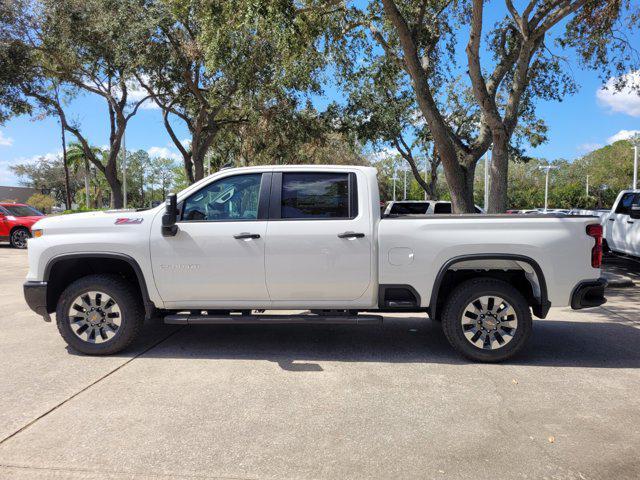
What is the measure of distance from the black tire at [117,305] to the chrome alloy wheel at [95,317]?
0.08 feet

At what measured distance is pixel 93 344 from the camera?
17.6 feet

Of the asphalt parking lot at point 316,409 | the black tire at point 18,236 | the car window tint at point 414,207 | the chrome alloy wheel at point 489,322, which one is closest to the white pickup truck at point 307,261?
the chrome alloy wheel at point 489,322

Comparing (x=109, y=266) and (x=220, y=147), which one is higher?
(x=220, y=147)

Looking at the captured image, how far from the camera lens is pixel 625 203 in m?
12.4

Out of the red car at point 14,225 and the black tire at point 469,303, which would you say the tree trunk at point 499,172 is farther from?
the red car at point 14,225

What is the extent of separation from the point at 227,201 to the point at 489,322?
2.93 m

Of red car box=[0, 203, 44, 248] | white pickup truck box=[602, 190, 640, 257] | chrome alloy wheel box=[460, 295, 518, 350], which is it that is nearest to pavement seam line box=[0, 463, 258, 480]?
chrome alloy wheel box=[460, 295, 518, 350]

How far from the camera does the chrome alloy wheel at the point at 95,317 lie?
5.33 meters

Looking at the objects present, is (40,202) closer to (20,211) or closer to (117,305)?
(20,211)

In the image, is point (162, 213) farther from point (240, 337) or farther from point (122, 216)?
point (240, 337)

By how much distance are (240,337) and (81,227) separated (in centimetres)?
219

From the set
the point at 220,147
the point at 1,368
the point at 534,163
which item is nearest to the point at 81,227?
the point at 1,368

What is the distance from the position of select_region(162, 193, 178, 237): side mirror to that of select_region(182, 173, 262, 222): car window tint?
0.72ft

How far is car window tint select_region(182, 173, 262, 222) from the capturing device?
5336mm
